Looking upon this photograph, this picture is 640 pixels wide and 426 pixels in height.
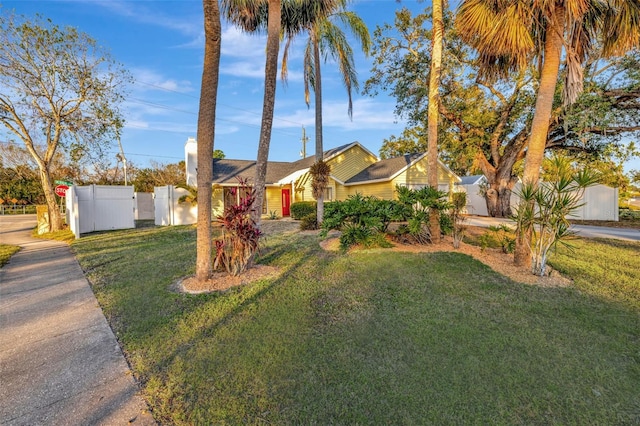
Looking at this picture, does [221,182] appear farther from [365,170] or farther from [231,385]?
[231,385]

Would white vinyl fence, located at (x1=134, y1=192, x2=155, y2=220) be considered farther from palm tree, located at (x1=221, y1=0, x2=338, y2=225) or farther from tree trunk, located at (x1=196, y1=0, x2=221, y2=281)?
tree trunk, located at (x1=196, y1=0, x2=221, y2=281)

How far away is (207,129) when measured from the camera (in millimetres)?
5379

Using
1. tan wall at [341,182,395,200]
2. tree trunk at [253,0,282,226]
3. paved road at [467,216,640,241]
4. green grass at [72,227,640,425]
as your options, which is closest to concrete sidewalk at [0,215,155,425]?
green grass at [72,227,640,425]

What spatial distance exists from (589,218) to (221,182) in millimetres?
21308

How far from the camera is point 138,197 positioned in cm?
2384

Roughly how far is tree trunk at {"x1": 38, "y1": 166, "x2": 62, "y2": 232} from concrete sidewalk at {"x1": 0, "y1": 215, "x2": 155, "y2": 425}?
10.8 m

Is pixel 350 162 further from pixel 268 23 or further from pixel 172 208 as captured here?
pixel 268 23

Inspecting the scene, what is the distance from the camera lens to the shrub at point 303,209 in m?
16.2

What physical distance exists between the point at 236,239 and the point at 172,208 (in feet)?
44.8

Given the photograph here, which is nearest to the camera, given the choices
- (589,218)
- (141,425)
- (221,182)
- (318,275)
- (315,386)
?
(141,425)

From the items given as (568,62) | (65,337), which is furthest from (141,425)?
(568,62)

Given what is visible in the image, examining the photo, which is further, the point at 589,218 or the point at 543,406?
the point at 589,218

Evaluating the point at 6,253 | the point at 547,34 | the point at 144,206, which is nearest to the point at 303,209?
the point at 6,253

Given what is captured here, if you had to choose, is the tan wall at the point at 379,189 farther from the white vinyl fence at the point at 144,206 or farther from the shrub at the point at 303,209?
the white vinyl fence at the point at 144,206
